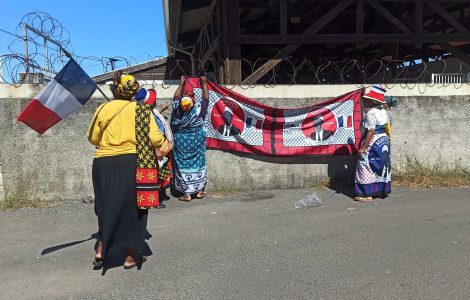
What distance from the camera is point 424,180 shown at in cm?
732

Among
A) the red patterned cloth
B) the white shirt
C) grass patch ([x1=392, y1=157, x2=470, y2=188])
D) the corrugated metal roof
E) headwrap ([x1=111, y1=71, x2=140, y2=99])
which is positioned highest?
the corrugated metal roof

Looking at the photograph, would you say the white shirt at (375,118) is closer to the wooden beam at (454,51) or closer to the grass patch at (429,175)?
the grass patch at (429,175)

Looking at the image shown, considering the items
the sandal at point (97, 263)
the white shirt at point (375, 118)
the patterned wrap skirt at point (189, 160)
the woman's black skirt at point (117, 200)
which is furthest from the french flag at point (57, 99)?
the white shirt at point (375, 118)

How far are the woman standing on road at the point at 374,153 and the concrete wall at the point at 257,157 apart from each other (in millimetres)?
821

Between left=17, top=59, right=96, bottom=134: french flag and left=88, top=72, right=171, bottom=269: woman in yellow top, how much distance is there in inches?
29.4

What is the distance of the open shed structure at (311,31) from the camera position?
8.16 metres

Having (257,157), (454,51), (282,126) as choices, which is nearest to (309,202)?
(257,157)

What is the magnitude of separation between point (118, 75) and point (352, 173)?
4.66 m

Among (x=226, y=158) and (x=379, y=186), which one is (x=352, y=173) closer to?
(x=379, y=186)

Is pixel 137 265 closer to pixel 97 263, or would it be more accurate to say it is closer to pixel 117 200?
pixel 97 263

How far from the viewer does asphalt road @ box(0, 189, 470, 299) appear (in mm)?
3611

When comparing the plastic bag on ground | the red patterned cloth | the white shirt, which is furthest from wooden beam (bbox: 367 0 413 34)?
the red patterned cloth

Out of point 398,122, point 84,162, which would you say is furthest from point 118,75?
point 398,122

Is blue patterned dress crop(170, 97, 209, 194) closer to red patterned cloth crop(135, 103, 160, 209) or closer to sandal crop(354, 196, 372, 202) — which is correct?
sandal crop(354, 196, 372, 202)
